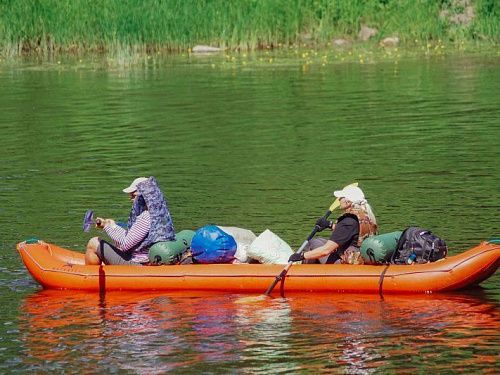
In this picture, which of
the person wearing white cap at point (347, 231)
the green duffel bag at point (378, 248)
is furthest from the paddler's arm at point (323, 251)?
the green duffel bag at point (378, 248)

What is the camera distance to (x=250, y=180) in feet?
62.3

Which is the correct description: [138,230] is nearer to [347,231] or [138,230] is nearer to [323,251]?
[323,251]

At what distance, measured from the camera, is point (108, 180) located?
19.2 metres

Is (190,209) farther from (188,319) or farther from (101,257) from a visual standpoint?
(188,319)

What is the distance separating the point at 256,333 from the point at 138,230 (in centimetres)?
224

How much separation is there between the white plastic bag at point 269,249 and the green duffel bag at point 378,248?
82cm

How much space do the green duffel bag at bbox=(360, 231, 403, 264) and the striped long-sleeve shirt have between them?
218 cm

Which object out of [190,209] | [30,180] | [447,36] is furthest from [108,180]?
[447,36]

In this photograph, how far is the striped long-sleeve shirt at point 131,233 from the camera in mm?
12906

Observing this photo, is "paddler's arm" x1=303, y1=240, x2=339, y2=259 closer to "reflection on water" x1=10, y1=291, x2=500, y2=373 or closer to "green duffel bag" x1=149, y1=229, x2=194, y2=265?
"reflection on water" x1=10, y1=291, x2=500, y2=373

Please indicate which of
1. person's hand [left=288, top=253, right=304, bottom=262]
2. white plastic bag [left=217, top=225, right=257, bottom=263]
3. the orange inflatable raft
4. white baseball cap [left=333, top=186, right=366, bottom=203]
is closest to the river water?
the orange inflatable raft

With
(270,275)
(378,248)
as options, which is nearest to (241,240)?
(270,275)

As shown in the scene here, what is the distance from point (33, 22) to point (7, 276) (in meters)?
24.2

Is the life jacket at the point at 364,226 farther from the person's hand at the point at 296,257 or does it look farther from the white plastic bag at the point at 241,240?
the white plastic bag at the point at 241,240
